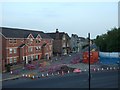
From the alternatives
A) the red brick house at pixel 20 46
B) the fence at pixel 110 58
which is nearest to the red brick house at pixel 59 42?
the red brick house at pixel 20 46

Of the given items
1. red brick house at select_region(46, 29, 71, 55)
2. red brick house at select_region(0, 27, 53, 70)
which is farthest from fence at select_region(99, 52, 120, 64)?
red brick house at select_region(46, 29, 71, 55)

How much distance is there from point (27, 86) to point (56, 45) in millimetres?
Answer: 58632

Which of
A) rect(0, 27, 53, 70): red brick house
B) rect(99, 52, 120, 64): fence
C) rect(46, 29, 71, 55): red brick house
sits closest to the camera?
rect(0, 27, 53, 70): red brick house

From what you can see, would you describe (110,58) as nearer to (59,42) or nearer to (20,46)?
(20,46)

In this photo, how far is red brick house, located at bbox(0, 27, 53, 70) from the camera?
55.8 meters

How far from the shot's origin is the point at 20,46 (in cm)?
6062

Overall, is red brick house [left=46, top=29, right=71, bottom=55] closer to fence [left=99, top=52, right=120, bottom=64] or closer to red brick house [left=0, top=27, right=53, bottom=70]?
red brick house [left=0, top=27, right=53, bottom=70]

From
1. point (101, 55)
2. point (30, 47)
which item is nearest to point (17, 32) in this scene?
point (30, 47)

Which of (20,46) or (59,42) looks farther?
(59,42)

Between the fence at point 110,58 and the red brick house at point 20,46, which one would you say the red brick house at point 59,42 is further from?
the fence at point 110,58

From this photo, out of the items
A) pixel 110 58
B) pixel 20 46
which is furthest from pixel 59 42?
pixel 110 58

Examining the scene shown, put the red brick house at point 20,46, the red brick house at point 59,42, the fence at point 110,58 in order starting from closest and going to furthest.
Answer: the red brick house at point 20,46
the fence at point 110,58
the red brick house at point 59,42

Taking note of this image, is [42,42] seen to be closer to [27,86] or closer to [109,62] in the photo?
[109,62]

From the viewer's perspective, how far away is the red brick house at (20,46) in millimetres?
55750
